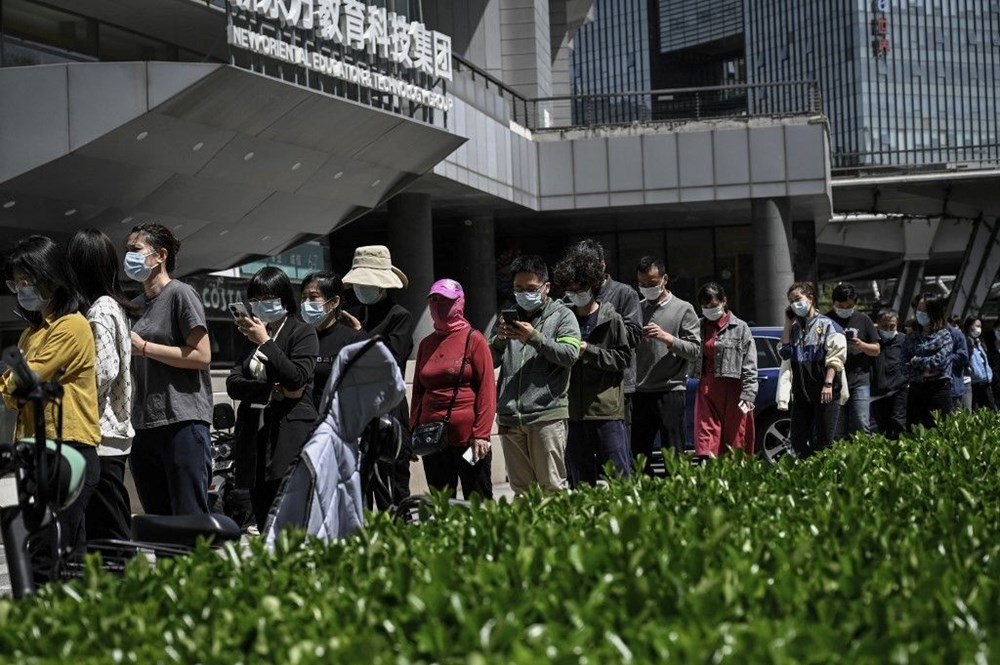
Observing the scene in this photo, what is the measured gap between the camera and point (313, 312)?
29.5 feet

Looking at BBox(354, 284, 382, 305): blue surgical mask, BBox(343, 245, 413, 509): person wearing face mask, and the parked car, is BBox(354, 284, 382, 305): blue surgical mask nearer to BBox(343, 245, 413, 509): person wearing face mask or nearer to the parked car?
BBox(343, 245, 413, 509): person wearing face mask

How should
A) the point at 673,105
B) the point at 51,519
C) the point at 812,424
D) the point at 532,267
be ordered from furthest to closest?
the point at 673,105 → the point at 812,424 → the point at 532,267 → the point at 51,519

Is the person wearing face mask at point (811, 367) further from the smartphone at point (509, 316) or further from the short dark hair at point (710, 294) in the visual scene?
the smartphone at point (509, 316)

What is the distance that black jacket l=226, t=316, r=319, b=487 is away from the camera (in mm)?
7883

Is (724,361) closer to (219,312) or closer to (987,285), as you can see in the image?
(219,312)

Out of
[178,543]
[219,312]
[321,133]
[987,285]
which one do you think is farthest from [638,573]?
[987,285]

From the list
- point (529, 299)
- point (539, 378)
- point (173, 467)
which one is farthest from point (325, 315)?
point (173, 467)

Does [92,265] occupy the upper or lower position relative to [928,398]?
upper

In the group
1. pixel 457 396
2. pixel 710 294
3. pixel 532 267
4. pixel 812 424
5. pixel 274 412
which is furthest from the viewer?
pixel 812 424

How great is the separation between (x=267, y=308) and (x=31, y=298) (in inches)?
74.3

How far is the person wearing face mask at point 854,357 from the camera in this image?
12594mm

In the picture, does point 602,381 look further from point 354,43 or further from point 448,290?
→ point 354,43

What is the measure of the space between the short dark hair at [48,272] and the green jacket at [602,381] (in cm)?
334

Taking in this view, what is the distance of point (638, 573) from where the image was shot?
11.6 ft
